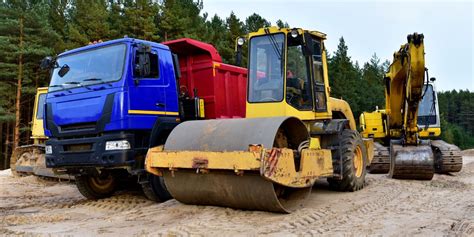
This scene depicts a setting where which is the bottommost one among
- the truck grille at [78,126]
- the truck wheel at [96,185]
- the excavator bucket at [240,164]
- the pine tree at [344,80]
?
the truck wheel at [96,185]

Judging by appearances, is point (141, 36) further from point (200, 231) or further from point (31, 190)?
point (200, 231)

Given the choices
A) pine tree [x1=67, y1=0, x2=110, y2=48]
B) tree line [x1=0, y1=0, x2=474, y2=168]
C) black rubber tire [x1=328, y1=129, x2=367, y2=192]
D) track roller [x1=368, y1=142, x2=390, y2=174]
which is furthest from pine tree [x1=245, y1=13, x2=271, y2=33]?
black rubber tire [x1=328, y1=129, x2=367, y2=192]

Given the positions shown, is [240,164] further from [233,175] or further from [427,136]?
[427,136]

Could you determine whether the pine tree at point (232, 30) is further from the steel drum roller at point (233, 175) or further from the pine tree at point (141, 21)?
the steel drum roller at point (233, 175)

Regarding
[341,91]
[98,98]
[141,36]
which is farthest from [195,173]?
[341,91]

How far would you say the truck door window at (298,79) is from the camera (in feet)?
25.5

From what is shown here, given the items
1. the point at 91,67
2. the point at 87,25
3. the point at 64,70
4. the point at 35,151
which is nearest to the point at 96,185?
the point at 64,70

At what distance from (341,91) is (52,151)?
4207cm

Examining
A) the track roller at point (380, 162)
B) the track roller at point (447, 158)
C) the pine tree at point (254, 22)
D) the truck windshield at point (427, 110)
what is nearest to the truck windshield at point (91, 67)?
the track roller at point (380, 162)

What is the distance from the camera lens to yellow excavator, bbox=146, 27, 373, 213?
568cm

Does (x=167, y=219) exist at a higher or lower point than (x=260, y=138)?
lower

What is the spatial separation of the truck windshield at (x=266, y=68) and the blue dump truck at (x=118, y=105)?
0.88 metres

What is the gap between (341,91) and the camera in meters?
47.0

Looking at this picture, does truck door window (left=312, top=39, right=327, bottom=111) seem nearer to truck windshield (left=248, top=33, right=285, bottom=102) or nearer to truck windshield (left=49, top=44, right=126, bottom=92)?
truck windshield (left=248, top=33, right=285, bottom=102)
